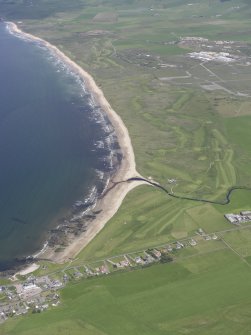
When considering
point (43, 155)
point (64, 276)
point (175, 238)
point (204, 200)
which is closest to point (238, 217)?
point (204, 200)

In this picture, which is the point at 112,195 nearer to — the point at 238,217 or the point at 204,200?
the point at 204,200

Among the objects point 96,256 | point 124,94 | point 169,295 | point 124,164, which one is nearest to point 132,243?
point 96,256

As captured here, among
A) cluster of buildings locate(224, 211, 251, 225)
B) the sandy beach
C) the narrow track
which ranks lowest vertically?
Result: cluster of buildings locate(224, 211, 251, 225)

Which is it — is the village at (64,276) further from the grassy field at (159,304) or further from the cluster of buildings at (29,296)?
the grassy field at (159,304)

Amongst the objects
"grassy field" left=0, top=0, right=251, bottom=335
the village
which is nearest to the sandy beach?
"grassy field" left=0, top=0, right=251, bottom=335

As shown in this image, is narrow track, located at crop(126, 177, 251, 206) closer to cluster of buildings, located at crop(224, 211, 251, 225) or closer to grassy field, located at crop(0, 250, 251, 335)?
cluster of buildings, located at crop(224, 211, 251, 225)

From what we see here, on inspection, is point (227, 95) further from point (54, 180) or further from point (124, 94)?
point (54, 180)
